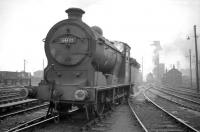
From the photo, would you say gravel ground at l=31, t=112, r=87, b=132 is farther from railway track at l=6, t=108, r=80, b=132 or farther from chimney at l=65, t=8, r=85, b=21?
chimney at l=65, t=8, r=85, b=21

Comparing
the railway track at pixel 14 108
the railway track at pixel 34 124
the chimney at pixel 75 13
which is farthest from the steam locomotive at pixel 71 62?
the railway track at pixel 14 108

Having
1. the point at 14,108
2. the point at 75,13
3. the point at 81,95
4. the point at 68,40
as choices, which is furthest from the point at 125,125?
the point at 14,108

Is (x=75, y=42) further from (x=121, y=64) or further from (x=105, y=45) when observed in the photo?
(x=121, y=64)

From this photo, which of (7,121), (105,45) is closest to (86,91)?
(105,45)

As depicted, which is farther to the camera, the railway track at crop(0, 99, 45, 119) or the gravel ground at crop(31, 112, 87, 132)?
the railway track at crop(0, 99, 45, 119)

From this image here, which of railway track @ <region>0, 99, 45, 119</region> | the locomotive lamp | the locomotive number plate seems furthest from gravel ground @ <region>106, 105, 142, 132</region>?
railway track @ <region>0, 99, 45, 119</region>

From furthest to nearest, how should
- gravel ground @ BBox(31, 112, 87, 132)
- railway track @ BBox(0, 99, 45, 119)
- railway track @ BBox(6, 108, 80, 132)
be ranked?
railway track @ BBox(0, 99, 45, 119) → gravel ground @ BBox(31, 112, 87, 132) → railway track @ BBox(6, 108, 80, 132)

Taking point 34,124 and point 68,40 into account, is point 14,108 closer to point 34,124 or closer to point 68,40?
point 34,124

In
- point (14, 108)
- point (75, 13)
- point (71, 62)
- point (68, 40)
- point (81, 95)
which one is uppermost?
point (75, 13)

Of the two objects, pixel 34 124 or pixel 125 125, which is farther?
pixel 125 125

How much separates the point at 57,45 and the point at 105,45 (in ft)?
6.16

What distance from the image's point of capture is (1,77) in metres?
29.0

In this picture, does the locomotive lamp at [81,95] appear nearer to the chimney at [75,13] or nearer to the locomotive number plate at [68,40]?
the locomotive number plate at [68,40]

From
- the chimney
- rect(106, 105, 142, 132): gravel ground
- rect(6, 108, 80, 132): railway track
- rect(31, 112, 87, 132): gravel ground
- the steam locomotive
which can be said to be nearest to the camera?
rect(6, 108, 80, 132): railway track
